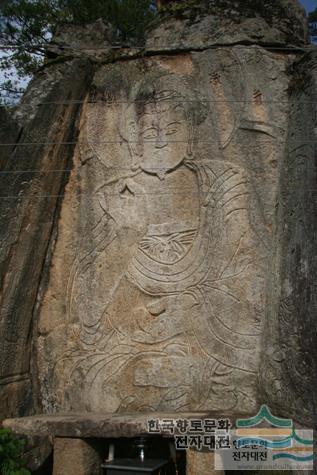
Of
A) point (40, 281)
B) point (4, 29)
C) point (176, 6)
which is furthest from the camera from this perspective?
point (4, 29)

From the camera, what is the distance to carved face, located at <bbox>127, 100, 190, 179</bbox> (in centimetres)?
495

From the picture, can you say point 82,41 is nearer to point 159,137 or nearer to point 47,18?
point 159,137

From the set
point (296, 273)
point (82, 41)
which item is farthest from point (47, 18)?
point (296, 273)

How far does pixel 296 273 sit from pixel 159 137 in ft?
5.94

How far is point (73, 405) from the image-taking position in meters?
4.73

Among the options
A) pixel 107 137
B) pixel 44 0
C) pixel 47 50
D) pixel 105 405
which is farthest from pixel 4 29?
pixel 105 405

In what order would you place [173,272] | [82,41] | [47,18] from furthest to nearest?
[47,18] → [82,41] → [173,272]

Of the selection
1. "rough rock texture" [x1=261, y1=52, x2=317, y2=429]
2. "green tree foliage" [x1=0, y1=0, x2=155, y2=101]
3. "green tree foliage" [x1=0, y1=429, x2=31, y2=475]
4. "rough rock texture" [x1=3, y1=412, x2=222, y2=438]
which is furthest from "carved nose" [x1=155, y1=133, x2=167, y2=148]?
"green tree foliage" [x1=0, y1=0, x2=155, y2=101]

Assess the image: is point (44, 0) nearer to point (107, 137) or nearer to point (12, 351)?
point (107, 137)

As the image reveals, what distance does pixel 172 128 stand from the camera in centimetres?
500

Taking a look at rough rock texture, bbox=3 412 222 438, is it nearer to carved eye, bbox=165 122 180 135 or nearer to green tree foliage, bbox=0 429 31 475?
green tree foliage, bbox=0 429 31 475

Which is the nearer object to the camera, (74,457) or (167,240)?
(74,457)

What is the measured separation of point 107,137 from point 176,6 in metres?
1.48

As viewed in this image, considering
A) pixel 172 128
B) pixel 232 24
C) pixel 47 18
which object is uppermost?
pixel 47 18
